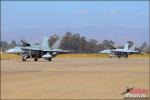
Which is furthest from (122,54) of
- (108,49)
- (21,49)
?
(21,49)

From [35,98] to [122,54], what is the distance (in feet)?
337

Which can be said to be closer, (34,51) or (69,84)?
(69,84)

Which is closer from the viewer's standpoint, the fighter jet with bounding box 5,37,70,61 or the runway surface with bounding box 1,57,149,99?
the runway surface with bounding box 1,57,149,99

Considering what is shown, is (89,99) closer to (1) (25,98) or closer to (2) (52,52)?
(1) (25,98)

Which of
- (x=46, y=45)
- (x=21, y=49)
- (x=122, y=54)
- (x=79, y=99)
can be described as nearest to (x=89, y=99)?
(x=79, y=99)

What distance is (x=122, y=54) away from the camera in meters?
115

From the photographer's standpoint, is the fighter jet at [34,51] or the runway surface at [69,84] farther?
the fighter jet at [34,51]

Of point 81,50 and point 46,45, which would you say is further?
point 81,50

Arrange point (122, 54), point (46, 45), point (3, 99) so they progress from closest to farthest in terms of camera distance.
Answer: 1. point (3, 99)
2. point (46, 45)
3. point (122, 54)

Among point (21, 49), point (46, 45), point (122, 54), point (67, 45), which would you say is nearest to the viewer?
point (21, 49)

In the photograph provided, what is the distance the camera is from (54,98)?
1312cm

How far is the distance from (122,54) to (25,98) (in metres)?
103

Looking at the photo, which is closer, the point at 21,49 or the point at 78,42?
the point at 21,49

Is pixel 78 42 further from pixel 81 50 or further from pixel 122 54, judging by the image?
pixel 122 54
